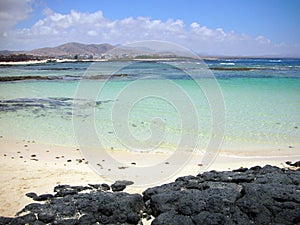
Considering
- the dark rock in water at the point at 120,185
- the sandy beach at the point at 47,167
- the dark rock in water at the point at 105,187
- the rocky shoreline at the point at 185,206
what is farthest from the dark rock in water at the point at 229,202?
the sandy beach at the point at 47,167

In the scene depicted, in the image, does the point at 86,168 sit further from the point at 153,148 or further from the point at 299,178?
the point at 299,178

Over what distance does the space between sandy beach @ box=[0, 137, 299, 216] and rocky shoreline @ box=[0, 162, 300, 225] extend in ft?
2.41

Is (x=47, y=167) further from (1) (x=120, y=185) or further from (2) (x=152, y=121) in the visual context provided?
(2) (x=152, y=121)

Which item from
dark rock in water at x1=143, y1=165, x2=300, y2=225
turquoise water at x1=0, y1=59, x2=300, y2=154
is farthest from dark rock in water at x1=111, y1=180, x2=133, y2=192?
turquoise water at x1=0, y1=59, x2=300, y2=154

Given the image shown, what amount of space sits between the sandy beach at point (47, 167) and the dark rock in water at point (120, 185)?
113 mm

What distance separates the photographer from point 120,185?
6.43 m

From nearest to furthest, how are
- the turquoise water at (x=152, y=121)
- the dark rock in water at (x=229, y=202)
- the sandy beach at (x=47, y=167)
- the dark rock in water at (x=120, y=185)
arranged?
the dark rock in water at (x=229, y=202)
the sandy beach at (x=47, y=167)
the dark rock in water at (x=120, y=185)
the turquoise water at (x=152, y=121)

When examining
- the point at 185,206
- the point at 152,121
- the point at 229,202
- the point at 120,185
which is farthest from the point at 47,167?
the point at 152,121

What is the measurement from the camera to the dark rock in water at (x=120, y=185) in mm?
6339

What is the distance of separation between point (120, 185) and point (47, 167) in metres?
2.55

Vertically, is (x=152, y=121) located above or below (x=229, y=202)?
below

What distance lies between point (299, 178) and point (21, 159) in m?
7.24

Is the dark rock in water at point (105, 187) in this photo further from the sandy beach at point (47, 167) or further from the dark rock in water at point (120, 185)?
the sandy beach at point (47, 167)

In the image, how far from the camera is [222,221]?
4.41 meters
